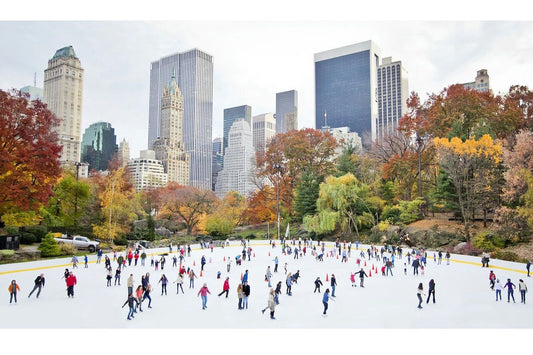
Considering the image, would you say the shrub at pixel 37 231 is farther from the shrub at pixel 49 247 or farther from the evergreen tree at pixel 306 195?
the evergreen tree at pixel 306 195

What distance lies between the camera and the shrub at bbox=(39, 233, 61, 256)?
2770 centimetres

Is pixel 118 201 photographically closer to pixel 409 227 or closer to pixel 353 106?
pixel 409 227

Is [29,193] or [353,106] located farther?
[353,106]

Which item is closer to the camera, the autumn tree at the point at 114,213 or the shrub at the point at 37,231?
the shrub at the point at 37,231

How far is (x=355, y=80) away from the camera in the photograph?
19250 cm

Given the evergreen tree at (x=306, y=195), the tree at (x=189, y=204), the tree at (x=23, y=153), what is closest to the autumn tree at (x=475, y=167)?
the evergreen tree at (x=306, y=195)

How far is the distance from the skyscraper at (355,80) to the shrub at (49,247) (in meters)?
172

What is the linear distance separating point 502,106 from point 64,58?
14036 centimetres

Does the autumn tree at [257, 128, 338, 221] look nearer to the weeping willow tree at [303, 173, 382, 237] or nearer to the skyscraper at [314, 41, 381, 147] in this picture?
the weeping willow tree at [303, 173, 382, 237]

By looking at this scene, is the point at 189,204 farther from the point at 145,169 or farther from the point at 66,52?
the point at 145,169

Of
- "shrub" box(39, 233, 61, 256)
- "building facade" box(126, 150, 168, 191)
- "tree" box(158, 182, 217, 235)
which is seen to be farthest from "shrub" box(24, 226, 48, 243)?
"building facade" box(126, 150, 168, 191)

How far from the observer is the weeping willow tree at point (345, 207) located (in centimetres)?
4200

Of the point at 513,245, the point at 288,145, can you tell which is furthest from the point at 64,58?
the point at 513,245

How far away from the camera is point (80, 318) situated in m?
13.0
